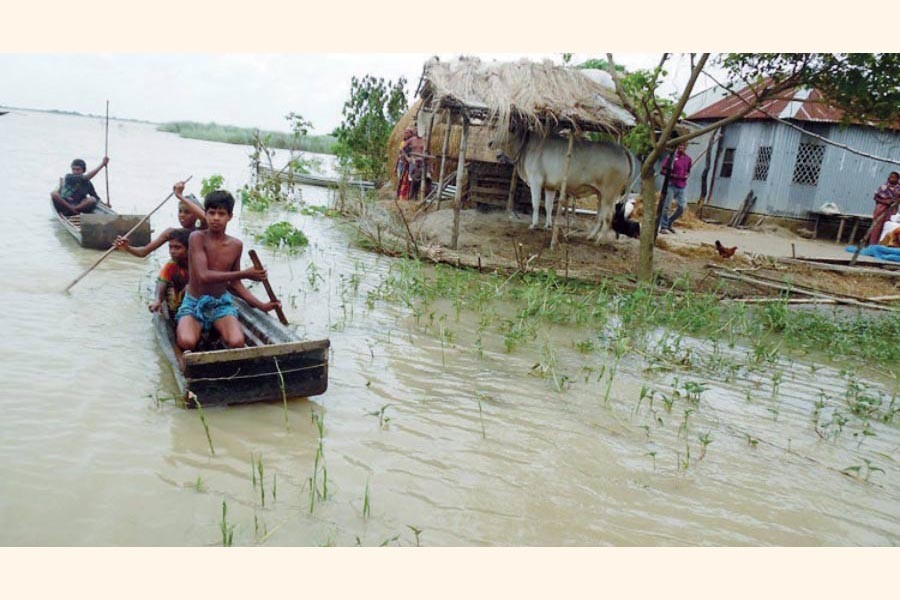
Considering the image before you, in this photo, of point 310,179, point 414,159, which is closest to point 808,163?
point 414,159

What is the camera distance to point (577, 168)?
400 inches

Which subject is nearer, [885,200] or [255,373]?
[255,373]

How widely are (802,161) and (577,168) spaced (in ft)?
27.4

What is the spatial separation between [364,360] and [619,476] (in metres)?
2.41

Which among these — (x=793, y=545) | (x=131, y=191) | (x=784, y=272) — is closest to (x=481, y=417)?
(x=793, y=545)

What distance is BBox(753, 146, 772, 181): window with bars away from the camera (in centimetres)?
1588

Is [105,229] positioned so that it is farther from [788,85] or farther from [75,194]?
[788,85]

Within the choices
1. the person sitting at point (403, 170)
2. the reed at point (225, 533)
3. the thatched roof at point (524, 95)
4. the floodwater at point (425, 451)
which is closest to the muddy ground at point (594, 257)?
the thatched roof at point (524, 95)

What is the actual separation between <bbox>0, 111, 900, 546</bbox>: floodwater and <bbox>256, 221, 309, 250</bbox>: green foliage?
11.7 ft

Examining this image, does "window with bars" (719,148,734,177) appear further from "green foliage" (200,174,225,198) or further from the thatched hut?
"green foliage" (200,174,225,198)

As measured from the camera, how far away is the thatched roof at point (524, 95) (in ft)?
29.7

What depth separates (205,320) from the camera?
4699mm

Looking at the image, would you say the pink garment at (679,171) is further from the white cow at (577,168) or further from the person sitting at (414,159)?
the person sitting at (414,159)
